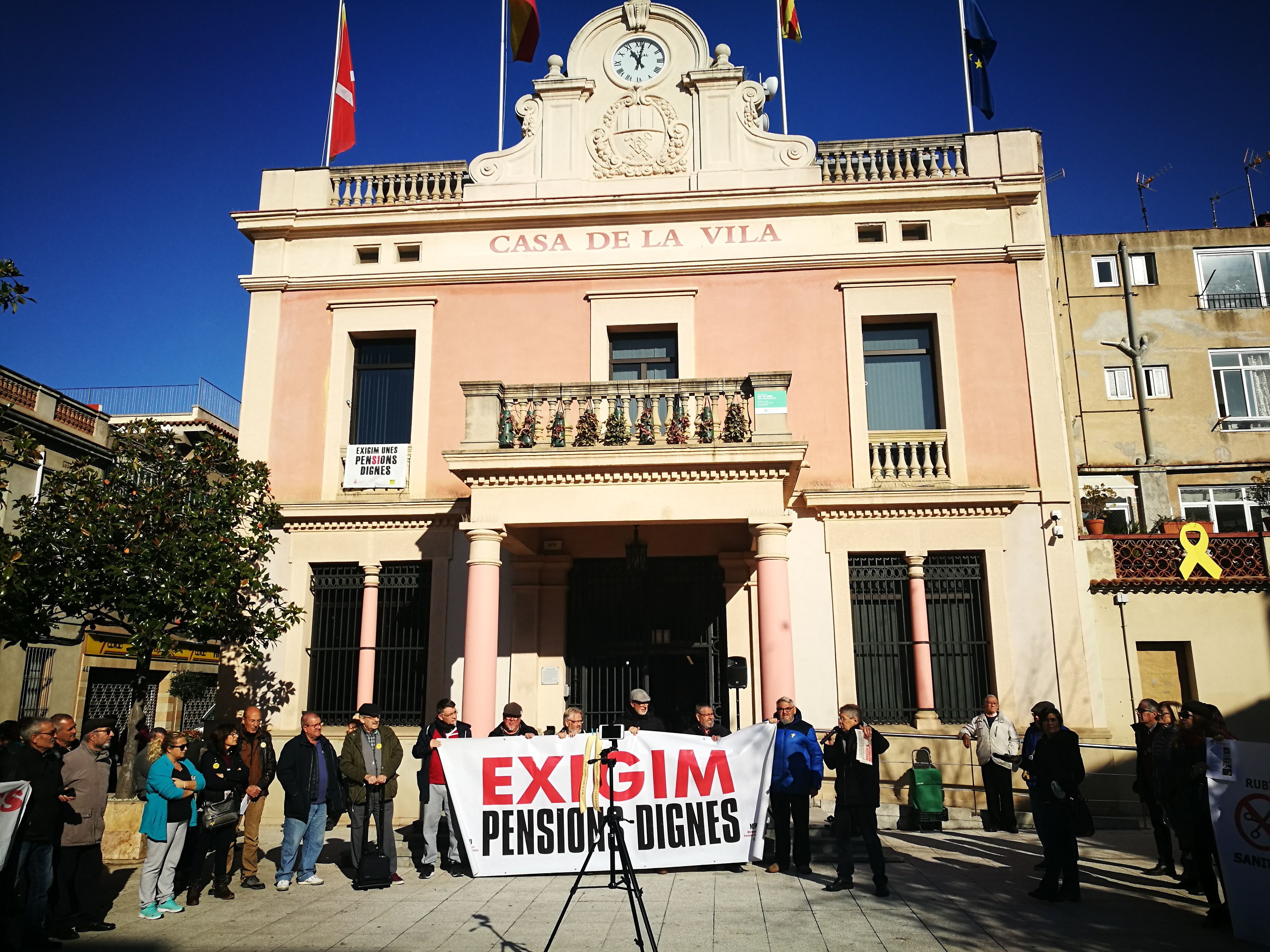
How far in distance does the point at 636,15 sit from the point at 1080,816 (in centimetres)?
1532

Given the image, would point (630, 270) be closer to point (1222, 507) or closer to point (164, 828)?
point (164, 828)

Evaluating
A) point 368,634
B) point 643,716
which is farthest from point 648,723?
point 368,634

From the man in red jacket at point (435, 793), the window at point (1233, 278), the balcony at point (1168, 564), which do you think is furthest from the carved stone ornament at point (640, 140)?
the window at point (1233, 278)

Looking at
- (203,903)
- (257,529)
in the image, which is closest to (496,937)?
(203,903)

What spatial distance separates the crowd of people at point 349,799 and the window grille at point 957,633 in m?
4.45

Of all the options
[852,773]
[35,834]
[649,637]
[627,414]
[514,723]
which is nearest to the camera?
[35,834]

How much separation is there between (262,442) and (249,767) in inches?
312

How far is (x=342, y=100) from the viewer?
59.8ft

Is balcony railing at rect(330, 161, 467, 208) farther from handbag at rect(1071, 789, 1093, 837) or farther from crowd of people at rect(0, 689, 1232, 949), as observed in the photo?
handbag at rect(1071, 789, 1093, 837)

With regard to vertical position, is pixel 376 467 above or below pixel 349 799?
above

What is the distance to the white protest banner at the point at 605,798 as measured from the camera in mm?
9180

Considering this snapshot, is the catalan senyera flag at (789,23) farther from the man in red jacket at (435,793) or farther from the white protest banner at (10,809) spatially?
the white protest banner at (10,809)

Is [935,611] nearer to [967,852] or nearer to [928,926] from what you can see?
[967,852]

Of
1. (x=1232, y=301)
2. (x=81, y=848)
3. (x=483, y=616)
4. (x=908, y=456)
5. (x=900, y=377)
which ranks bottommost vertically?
(x=81, y=848)
